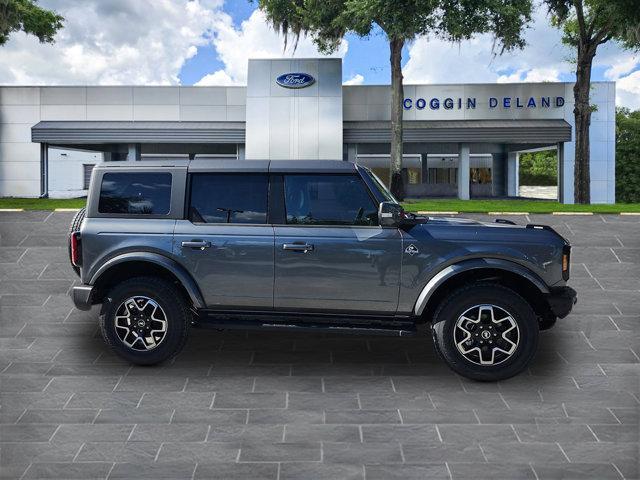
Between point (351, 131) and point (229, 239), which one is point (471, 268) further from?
point (351, 131)

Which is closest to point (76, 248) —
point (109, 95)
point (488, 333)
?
point (488, 333)

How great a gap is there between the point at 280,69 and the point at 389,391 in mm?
27609

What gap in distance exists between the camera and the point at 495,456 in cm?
475

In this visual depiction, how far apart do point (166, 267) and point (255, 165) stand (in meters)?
1.35

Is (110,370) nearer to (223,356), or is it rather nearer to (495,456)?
(223,356)

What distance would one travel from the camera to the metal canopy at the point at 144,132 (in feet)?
112

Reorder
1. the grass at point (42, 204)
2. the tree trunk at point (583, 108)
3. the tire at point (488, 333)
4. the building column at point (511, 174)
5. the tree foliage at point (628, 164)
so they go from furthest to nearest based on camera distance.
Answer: the tree foliage at point (628, 164) < the building column at point (511, 174) < the tree trunk at point (583, 108) < the grass at point (42, 204) < the tire at point (488, 333)

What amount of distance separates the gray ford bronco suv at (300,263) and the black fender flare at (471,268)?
0.01 metres

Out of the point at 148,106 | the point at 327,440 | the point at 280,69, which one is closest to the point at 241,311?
the point at 327,440

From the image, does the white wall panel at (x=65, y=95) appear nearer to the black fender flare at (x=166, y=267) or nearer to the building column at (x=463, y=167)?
the building column at (x=463, y=167)

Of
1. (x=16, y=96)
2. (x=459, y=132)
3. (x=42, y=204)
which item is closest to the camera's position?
(x=42, y=204)

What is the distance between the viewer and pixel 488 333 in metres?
6.52

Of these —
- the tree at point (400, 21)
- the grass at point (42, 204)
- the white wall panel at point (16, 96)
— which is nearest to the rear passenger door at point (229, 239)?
the grass at point (42, 204)

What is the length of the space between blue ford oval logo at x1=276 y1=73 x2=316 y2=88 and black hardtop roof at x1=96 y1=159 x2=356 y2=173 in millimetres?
25494
